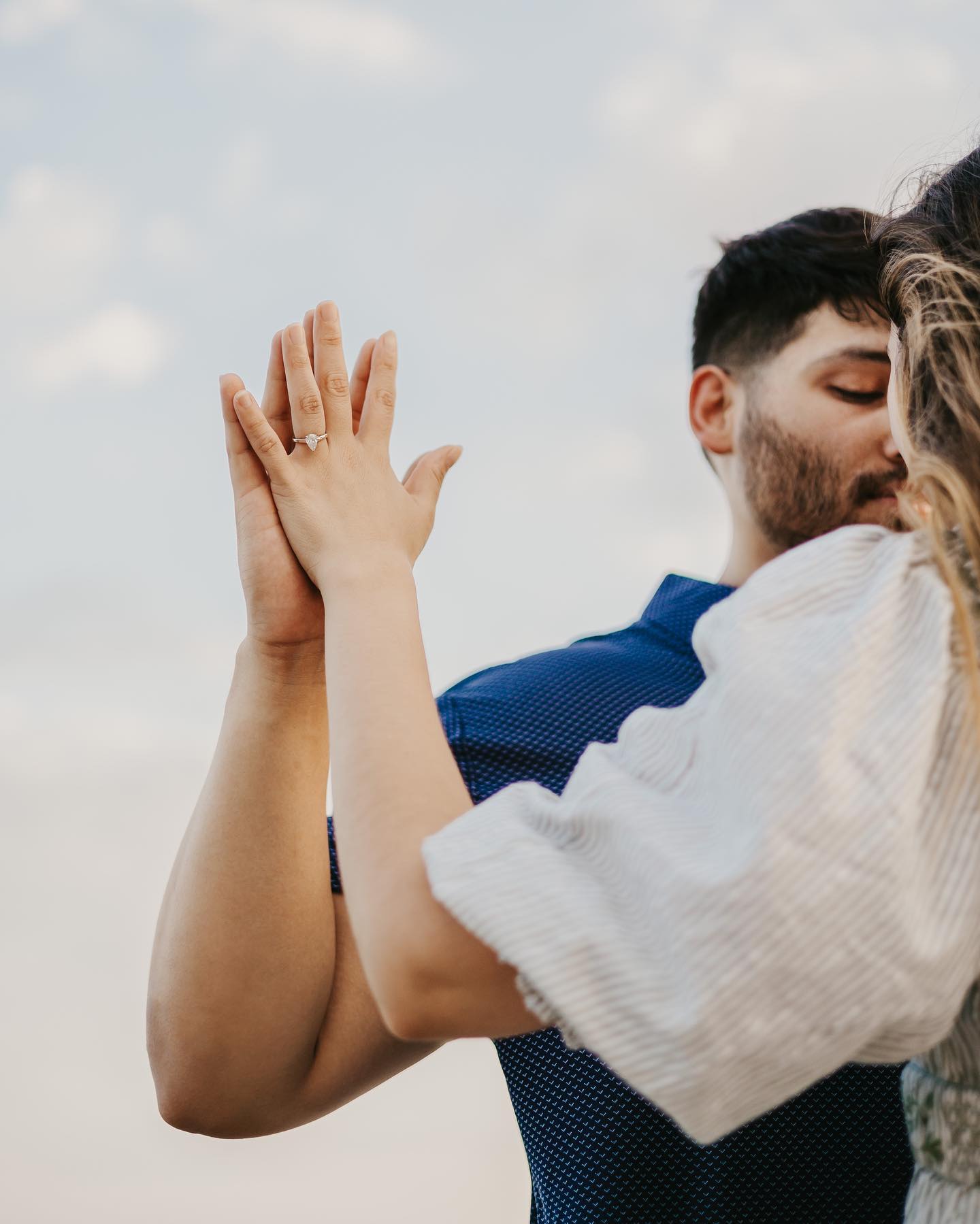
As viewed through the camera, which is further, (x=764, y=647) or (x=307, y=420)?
(x=307, y=420)

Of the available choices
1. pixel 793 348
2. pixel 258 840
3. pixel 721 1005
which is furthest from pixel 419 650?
pixel 793 348

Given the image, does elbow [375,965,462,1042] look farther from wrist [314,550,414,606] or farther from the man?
the man

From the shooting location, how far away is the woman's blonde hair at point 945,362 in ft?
2.32

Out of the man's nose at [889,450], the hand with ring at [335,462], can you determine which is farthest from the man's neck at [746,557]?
the hand with ring at [335,462]

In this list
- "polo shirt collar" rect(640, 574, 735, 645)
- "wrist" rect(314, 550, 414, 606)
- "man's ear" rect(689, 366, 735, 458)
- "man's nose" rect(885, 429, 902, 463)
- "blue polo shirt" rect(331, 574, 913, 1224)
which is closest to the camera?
"wrist" rect(314, 550, 414, 606)

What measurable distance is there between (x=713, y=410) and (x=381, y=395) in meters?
1.27

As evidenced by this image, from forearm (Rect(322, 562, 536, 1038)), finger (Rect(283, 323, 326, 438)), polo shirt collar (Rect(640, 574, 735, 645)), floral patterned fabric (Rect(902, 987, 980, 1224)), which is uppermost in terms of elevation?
finger (Rect(283, 323, 326, 438))

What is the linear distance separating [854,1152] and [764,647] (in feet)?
2.55

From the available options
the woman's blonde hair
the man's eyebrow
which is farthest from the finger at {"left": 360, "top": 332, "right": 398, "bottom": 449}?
the man's eyebrow

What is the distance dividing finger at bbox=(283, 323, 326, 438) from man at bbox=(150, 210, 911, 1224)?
0.29ft

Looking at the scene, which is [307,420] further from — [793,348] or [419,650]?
[793,348]

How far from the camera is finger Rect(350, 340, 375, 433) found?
1309mm

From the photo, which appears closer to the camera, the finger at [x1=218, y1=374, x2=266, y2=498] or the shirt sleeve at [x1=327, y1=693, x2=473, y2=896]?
the finger at [x1=218, y1=374, x2=266, y2=498]

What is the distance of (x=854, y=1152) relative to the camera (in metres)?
1.20
